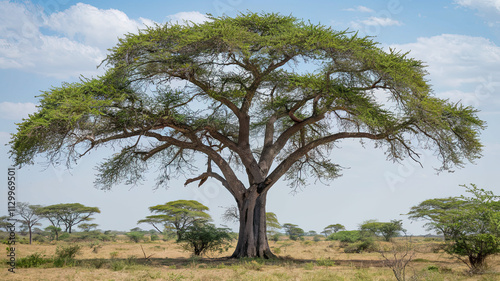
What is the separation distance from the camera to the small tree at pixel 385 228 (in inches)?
1041

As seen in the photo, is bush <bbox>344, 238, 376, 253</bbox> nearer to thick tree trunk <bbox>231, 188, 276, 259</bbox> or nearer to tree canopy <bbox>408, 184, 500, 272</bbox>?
thick tree trunk <bbox>231, 188, 276, 259</bbox>

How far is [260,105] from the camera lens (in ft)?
54.7

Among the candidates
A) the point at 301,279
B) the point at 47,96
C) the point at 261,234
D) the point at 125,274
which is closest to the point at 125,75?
the point at 47,96

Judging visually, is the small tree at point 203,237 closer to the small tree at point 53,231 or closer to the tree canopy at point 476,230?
the tree canopy at point 476,230

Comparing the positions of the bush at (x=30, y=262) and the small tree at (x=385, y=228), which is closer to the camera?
the bush at (x=30, y=262)

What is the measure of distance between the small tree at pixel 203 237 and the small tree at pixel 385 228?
1321 cm

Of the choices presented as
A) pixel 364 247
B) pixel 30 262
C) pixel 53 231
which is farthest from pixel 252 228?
pixel 53 231

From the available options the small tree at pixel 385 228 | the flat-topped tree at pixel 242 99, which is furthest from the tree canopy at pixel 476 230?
the small tree at pixel 385 228

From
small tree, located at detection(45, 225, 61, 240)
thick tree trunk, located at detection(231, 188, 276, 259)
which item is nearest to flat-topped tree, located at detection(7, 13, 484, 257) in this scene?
thick tree trunk, located at detection(231, 188, 276, 259)

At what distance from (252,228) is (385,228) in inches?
618

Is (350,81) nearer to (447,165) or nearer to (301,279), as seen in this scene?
(447,165)

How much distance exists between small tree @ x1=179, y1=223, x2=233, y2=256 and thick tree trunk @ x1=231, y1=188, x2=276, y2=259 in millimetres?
1626

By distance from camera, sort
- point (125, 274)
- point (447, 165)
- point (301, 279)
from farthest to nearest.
→ point (447, 165), point (125, 274), point (301, 279)

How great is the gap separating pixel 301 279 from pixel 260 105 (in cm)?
883
